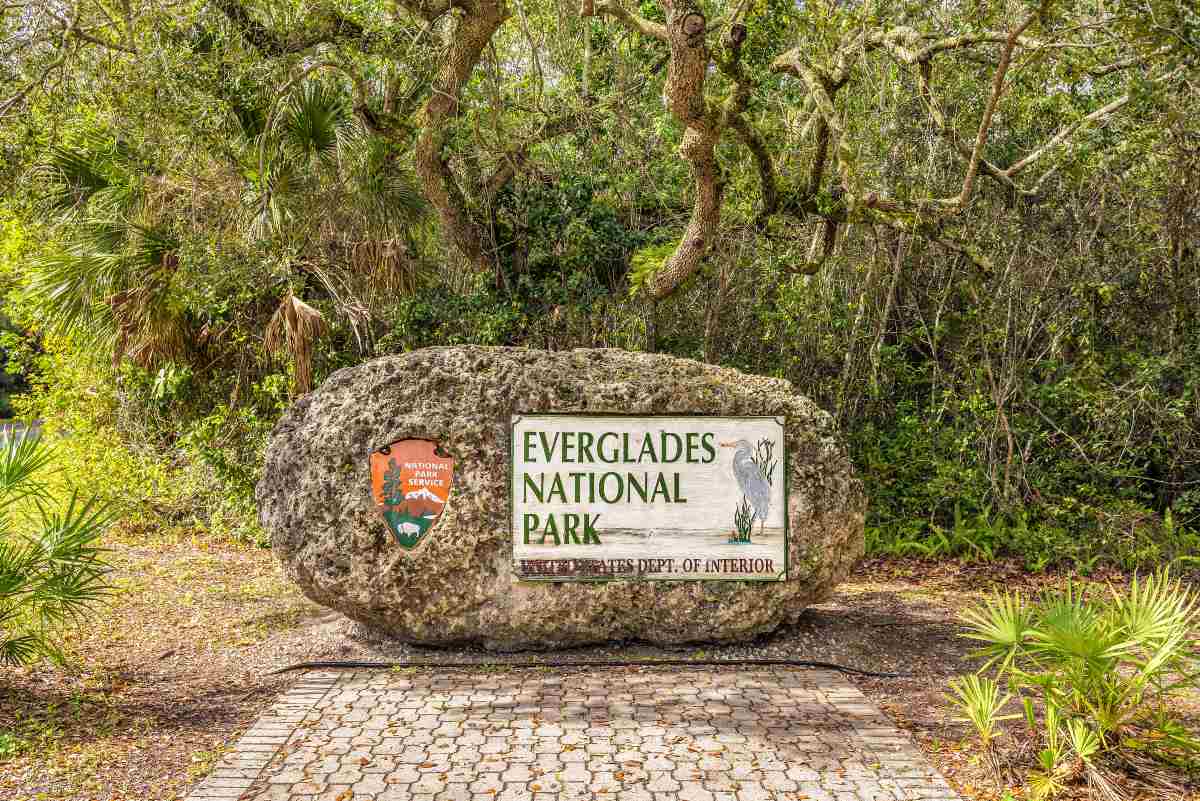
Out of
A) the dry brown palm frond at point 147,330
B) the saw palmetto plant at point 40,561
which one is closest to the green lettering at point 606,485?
the saw palmetto plant at point 40,561

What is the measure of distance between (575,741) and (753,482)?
2.08m

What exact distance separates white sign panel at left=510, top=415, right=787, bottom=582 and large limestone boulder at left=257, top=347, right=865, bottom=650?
0.07 meters

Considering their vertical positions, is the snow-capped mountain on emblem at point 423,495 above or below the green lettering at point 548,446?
below

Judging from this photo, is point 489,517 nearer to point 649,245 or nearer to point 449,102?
point 449,102

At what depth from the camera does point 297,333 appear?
9125mm

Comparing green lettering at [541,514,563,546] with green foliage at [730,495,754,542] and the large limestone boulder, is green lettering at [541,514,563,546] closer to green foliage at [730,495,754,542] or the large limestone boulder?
the large limestone boulder

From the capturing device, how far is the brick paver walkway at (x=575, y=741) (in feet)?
13.9

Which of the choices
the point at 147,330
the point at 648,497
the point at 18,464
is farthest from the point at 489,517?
the point at 147,330

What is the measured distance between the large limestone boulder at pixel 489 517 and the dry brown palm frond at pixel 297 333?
307cm

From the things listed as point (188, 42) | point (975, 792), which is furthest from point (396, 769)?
point (188, 42)

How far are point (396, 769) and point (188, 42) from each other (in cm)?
699

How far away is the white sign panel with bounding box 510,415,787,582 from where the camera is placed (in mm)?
Answer: 6070

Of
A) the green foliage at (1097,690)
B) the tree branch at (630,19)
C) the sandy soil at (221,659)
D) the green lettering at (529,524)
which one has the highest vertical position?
the tree branch at (630,19)

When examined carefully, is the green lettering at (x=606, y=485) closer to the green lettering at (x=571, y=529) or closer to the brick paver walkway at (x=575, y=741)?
the green lettering at (x=571, y=529)
